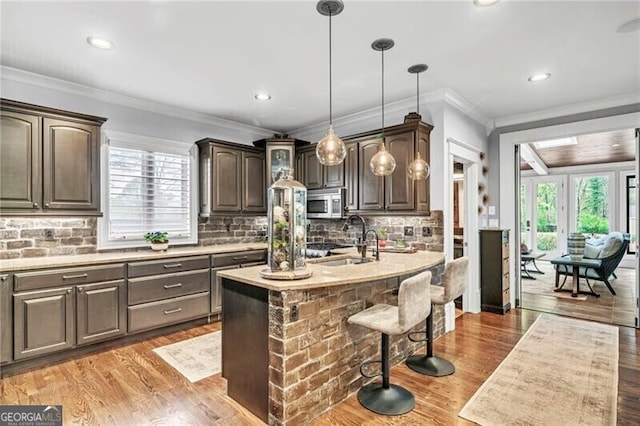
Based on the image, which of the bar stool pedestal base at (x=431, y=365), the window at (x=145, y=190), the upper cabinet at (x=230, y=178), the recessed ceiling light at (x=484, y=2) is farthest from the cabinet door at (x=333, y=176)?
the recessed ceiling light at (x=484, y=2)

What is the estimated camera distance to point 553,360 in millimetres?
3105

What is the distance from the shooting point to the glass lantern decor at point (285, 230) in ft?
7.34

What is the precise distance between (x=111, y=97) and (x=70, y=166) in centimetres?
105

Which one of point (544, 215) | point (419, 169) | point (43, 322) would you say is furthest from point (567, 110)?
point (43, 322)

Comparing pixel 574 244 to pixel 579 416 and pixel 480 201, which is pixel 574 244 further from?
pixel 579 416

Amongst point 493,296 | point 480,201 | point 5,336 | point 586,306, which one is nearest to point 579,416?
point 493,296

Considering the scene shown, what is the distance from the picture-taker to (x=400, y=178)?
4.08 m

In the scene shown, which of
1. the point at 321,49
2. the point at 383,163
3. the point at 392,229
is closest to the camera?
the point at 321,49

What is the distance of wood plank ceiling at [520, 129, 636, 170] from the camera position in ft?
20.1

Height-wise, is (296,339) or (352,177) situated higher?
(352,177)

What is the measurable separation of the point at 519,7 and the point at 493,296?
3622 millimetres

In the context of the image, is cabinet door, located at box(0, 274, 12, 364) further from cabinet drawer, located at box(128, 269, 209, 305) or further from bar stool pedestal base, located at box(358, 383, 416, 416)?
bar stool pedestal base, located at box(358, 383, 416, 416)

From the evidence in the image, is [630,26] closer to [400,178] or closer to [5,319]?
[400,178]

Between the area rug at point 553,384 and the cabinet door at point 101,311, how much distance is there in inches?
129
